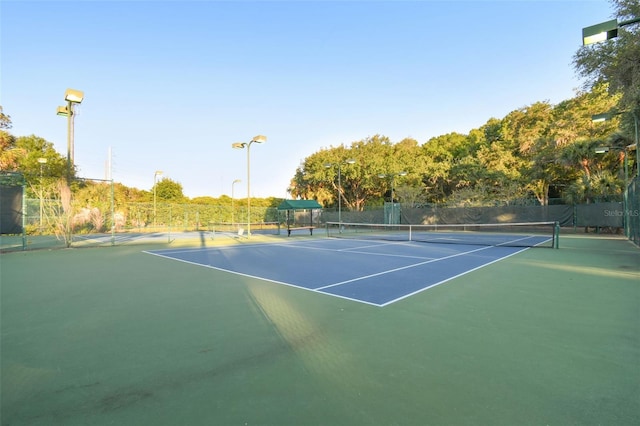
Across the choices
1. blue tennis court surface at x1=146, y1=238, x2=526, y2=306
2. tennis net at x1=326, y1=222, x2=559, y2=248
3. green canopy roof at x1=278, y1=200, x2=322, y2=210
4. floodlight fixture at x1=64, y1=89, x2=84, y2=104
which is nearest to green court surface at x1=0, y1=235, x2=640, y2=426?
blue tennis court surface at x1=146, y1=238, x2=526, y2=306

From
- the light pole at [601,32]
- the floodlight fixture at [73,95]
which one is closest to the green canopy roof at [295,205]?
the floodlight fixture at [73,95]

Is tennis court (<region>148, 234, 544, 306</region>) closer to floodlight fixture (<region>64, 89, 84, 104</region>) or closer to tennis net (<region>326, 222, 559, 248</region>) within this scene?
tennis net (<region>326, 222, 559, 248</region>)

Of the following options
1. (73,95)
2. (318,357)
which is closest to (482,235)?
(318,357)

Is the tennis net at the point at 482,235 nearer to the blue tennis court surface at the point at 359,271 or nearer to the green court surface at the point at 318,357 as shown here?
the blue tennis court surface at the point at 359,271

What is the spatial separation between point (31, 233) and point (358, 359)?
25.7 m

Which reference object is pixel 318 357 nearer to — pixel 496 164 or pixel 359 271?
pixel 359 271

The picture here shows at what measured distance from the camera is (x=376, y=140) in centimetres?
4009

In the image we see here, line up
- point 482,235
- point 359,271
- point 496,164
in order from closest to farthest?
point 359,271, point 482,235, point 496,164

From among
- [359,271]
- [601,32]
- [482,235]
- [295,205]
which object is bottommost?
[482,235]

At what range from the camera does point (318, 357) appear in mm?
3033

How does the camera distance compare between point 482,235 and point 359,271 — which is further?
point 482,235

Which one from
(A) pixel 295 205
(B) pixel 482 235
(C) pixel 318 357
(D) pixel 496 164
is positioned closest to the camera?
(C) pixel 318 357

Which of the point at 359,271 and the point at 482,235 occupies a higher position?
the point at 359,271

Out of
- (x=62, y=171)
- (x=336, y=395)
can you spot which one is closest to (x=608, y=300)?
(x=336, y=395)
